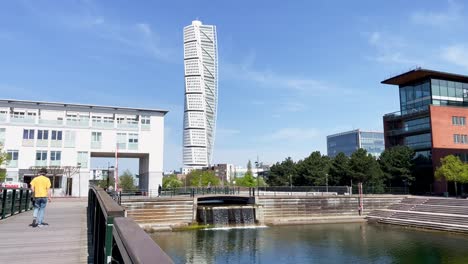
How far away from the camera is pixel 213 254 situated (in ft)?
86.8

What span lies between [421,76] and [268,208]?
37.3m

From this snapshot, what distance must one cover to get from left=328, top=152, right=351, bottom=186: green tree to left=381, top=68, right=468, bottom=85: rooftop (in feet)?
54.4

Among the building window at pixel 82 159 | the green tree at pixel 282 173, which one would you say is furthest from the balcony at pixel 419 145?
the building window at pixel 82 159

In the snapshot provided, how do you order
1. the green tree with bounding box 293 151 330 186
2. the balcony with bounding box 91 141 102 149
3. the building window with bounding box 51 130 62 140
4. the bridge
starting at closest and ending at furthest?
1. the bridge
2. the building window with bounding box 51 130 62 140
3. the balcony with bounding box 91 141 102 149
4. the green tree with bounding box 293 151 330 186

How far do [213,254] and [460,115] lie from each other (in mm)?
52322

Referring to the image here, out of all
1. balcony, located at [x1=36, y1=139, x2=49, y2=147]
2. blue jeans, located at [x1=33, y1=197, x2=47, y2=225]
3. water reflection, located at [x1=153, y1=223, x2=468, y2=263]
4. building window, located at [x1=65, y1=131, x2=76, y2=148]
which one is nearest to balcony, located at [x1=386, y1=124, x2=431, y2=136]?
water reflection, located at [x1=153, y1=223, x2=468, y2=263]

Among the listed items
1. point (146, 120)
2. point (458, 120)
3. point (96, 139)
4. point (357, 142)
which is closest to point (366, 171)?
point (458, 120)

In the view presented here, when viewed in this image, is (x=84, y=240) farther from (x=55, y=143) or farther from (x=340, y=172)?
(x=340, y=172)

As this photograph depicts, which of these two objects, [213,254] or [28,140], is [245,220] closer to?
[213,254]

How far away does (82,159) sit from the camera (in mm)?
50875

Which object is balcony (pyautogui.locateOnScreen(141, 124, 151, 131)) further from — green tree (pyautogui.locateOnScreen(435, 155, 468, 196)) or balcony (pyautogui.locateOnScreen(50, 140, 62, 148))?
green tree (pyautogui.locateOnScreen(435, 155, 468, 196))

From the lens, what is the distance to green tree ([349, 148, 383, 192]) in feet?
185

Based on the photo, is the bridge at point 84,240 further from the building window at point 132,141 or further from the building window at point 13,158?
the building window at point 132,141

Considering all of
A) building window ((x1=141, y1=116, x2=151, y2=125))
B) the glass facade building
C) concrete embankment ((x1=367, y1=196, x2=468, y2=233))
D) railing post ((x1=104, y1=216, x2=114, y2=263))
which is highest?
the glass facade building
